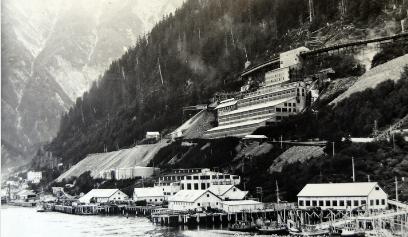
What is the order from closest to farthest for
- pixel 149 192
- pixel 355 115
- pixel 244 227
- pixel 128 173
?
pixel 244 227 → pixel 355 115 → pixel 149 192 → pixel 128 173

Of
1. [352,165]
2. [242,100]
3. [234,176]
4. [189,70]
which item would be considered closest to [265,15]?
[189,70]

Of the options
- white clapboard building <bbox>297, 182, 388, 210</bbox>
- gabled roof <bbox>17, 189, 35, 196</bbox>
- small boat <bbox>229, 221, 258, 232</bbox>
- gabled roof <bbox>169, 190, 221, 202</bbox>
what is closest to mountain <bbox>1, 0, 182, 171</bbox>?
gabled roof <bbox>17, 189, 35, 196</bbox>

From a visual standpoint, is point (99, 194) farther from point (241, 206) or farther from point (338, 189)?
point (338, 189)

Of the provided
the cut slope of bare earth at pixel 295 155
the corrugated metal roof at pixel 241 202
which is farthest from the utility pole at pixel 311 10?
the corrugated metal roof at pixel 241 202

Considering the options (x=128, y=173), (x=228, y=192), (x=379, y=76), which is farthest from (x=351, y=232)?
(x=128, y=173)

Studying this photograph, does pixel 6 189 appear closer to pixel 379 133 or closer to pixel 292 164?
pixel 292 164

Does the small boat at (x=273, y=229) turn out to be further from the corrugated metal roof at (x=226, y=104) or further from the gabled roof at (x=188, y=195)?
the corrugated metal roof at (x=226, y=104)
